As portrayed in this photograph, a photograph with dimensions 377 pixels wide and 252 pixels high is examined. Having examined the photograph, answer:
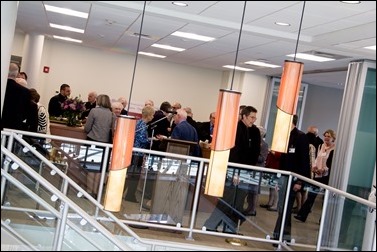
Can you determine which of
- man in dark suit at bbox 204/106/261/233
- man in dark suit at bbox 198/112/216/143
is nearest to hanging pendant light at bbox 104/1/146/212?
man in dark suit at bbox 204/106/261/233

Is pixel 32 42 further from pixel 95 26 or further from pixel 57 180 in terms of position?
pixel 57 180

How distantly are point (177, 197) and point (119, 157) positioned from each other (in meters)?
2.68

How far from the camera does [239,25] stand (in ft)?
26.3

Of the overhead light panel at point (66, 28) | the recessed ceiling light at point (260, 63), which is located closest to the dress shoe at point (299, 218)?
the recessed ceiling light at point (260, 63)

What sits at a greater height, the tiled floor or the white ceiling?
the white ceiling

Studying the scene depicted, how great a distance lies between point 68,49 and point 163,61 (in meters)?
2.65

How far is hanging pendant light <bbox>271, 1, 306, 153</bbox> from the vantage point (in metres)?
4.77

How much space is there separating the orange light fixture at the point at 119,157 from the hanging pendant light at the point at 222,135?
0.67 meters

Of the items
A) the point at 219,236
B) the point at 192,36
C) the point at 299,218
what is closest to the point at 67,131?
the point at 192,36

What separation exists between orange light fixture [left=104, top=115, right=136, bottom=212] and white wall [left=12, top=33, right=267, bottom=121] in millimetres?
11557

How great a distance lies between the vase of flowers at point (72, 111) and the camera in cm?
1077

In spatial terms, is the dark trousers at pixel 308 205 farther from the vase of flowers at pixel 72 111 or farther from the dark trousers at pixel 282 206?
the vase of flowers at pixel 72 111

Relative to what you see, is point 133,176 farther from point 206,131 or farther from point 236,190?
point 206,131

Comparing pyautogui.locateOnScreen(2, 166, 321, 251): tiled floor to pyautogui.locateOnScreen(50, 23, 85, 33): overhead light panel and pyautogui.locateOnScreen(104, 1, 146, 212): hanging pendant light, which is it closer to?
pyautogui.locateOnScreen(104, 1, 146, 212): hanging pendant light
